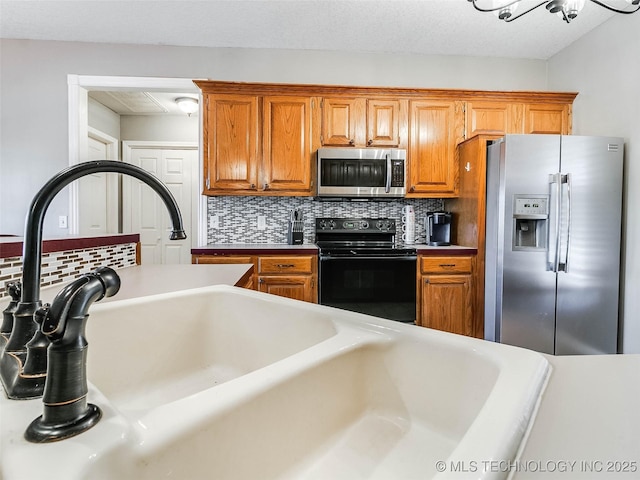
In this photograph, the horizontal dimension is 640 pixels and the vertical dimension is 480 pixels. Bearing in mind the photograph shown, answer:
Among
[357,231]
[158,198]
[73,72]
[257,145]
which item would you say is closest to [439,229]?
[357,231]

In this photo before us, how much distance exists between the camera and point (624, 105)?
262 centimetres

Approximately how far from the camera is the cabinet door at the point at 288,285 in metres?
2.79

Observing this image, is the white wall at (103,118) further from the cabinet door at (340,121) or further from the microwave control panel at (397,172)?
the microwave control panel at (397,172)

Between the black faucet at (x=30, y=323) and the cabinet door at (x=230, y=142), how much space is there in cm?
247

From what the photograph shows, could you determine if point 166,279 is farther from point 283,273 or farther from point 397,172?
point 397,172

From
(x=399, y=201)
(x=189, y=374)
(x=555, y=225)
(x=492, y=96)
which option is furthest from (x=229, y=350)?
(x=492, y=96)

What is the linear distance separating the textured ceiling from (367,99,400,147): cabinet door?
1.87 ft

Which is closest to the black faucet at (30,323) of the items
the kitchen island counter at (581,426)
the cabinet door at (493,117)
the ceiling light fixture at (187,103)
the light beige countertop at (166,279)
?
the kitchen island counter at (581,426)

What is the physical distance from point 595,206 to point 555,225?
36cm

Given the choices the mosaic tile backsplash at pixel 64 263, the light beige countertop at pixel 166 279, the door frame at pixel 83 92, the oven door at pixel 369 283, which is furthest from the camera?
the door frame at pixel 83 92

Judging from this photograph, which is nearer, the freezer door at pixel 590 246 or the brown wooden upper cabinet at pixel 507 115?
the freezer door at pixel 590 246

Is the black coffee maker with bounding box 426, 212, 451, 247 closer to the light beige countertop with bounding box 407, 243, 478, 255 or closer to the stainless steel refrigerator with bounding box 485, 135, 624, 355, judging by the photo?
the light beige countertop with bounding box 407, 243, 478, 255

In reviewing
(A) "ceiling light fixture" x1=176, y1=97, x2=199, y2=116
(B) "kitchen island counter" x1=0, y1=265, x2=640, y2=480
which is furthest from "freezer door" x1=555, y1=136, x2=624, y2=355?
(A) "ceiling light fixture" x1=176, y1=97, x2=199, y2=116

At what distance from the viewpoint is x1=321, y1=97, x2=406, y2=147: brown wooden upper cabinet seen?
3064mm
